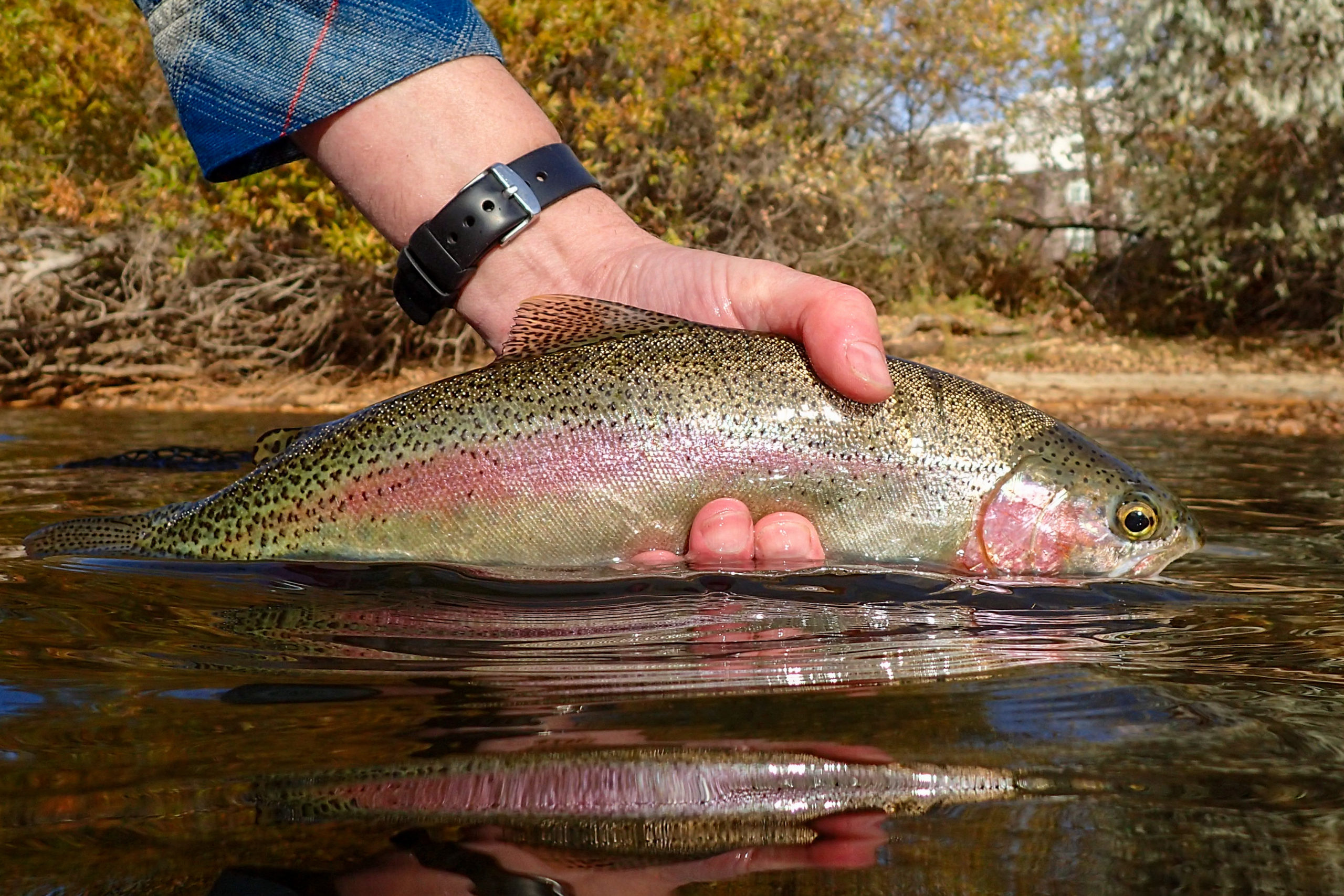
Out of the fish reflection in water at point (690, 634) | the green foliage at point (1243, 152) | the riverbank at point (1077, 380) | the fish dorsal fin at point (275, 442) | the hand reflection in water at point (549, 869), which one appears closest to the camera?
the hand reflection in water at point (549, 869)

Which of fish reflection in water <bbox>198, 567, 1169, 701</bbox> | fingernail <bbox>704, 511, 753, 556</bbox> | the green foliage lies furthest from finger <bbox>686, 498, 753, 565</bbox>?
the green foliage

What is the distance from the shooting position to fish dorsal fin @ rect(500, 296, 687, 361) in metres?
3.40

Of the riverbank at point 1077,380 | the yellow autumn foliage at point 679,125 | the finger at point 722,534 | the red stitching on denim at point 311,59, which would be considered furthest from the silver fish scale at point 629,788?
the yellow autumn foliage at point 679,125

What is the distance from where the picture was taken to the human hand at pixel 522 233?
389cm

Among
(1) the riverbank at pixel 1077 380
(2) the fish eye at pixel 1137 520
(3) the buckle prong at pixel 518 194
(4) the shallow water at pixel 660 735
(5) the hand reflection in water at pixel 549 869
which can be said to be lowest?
(1) the riverbank at pixel 1077 380

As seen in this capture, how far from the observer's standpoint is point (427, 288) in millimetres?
4039

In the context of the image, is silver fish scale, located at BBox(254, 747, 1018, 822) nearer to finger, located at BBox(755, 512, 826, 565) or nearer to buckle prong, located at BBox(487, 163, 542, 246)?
finger, located at BBox(755, 512, 826, 565)

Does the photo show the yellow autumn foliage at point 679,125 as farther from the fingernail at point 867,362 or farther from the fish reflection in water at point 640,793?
the fish reflection in water at point 640,793

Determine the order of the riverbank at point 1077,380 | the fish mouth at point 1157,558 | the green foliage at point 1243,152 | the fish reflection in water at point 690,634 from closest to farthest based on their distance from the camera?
the fish reflection in water at point 690,634
the fish mouth at point 1157,558
the riverbank at point 1077,380
the green foliage at point 1243,152

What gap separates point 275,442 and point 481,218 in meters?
0.93

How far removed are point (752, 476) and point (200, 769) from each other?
5.98 feet

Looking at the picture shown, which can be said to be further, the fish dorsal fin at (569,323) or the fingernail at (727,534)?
the fish dorsal fin at (569,323)

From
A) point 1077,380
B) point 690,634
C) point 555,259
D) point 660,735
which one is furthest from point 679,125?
point 660,735

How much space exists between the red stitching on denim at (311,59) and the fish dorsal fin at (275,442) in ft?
3.21
